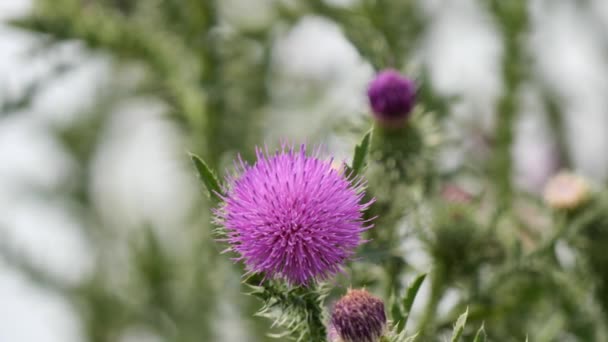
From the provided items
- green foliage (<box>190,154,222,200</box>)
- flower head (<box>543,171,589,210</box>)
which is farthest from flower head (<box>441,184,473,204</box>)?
green foliage (<box>190,154,222,200</box>)

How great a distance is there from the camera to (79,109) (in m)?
3.06

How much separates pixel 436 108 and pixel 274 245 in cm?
86

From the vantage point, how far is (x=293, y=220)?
1057 millimetres

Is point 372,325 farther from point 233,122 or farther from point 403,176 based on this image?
point 233,122

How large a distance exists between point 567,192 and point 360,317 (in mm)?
895

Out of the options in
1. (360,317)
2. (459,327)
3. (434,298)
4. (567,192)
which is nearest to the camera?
(459,327)

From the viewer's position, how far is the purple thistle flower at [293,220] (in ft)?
3.44

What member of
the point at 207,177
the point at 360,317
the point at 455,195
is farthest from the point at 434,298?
the point at 207,177

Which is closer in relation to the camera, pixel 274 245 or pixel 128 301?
pixel 274 245

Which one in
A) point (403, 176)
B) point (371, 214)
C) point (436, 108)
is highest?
point (436, 108)

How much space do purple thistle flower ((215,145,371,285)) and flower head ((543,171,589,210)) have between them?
867 millimetres

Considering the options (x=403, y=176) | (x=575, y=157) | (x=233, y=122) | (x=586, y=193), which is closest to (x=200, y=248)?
(x=233, y=122)

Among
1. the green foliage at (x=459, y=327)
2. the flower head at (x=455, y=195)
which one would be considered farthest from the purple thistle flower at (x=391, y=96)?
the green foliage at (x=459, y=327)

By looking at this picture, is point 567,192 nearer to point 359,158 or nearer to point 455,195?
point 455,195
